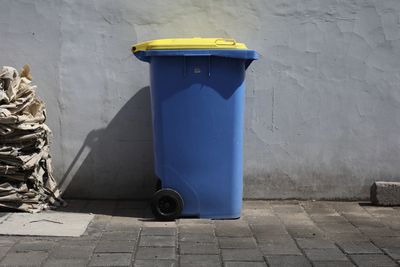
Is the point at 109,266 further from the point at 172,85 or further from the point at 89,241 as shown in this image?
the point at 172,85

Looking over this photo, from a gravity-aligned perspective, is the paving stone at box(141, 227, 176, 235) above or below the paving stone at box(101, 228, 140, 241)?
below

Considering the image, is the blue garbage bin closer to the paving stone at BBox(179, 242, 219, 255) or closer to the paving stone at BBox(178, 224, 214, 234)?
the paving stone at BBox(178, 224, 214, 234)

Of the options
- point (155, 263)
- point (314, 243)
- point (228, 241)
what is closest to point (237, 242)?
point (228, 241)

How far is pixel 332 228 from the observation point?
5.51 metres

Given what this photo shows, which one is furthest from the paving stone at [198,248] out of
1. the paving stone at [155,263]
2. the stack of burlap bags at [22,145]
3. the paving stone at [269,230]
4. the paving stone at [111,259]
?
the stack of burlap bags at [22,145]

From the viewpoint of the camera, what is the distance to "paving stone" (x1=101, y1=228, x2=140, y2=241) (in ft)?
16.6

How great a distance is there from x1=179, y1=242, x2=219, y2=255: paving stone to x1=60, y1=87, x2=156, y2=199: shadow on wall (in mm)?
1666

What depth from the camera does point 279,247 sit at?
489 centimetres

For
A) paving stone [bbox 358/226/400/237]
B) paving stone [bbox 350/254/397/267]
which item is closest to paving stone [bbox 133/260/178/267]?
paving stone [bbox 350/254/397/267]

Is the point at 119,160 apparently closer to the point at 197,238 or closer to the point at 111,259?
the point at 197,238

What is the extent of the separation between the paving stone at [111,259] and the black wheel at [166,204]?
100cm

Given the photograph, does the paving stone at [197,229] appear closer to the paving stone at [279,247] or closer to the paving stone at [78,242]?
the paving stone at [279,247]

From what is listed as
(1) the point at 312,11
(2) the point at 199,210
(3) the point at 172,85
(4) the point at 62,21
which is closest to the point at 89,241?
(2) the point at 199,210

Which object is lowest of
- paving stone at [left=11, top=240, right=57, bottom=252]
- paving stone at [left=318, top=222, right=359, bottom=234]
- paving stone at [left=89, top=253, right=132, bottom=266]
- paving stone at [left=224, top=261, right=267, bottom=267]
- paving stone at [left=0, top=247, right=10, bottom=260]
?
paving stone at [left=318, top=222, right=359, bottom=234]
